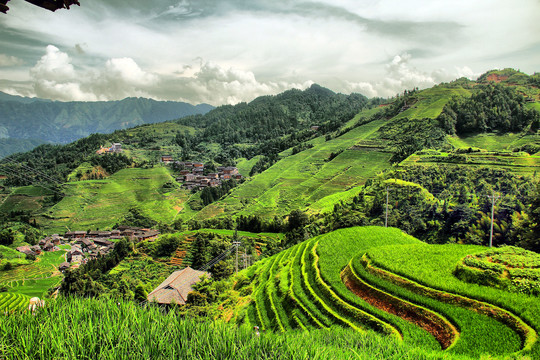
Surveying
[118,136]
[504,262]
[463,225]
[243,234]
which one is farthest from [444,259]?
[118,136]

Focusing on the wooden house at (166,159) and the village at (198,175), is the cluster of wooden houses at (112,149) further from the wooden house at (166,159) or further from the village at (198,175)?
the village at (198,175)

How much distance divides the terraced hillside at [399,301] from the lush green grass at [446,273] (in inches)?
0.7

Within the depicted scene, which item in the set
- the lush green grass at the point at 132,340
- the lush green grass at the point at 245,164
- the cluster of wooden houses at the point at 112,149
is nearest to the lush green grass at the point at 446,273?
the lush green grass at the point at 132,340

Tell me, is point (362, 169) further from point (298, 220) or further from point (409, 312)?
point (409, 312)

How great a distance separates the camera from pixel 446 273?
12477 millimetres

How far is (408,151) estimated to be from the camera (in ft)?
179

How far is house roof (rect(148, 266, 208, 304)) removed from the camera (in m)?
28.1

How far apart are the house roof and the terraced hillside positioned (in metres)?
9.90

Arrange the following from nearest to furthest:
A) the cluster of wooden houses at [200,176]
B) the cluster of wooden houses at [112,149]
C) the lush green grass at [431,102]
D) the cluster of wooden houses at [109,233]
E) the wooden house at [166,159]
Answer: the lush green grass at [431,102]
the cluster of wooden houses at [109,233]
the cluster of wooden houses at [200,176]
the cluster of wooden houses at [112,149]
the wooden house at [166,159]

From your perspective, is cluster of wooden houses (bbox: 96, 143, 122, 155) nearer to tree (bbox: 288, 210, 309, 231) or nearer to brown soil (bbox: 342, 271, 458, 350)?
tree (bbox: 288, 210, 309, 231)

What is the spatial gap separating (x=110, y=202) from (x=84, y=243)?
2137cm

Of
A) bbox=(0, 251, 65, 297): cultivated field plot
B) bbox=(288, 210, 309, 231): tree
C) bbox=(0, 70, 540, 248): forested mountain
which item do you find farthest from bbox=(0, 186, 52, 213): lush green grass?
bbox=(288, 210, 309, 231): tree

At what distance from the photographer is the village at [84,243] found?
61.1m

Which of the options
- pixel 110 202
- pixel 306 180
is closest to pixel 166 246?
pixel 306 180
